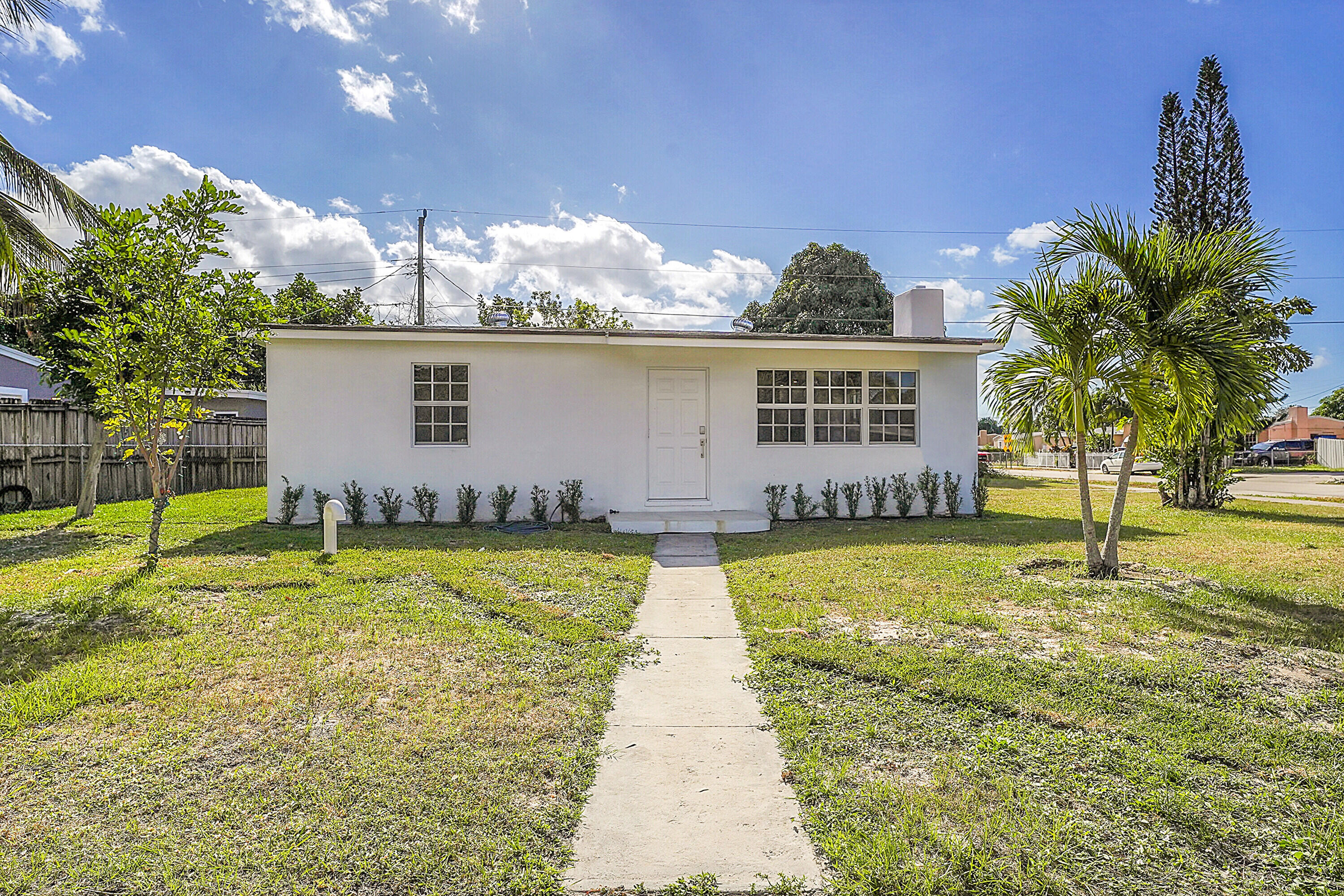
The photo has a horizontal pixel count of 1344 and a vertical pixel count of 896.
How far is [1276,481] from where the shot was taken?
20.1m

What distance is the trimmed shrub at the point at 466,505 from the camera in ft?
31.9

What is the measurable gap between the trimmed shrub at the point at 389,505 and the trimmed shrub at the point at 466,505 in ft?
2.87

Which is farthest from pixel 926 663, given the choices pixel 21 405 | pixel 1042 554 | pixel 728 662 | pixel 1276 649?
pixel 21 405

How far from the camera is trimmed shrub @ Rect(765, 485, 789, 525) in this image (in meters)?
10.4

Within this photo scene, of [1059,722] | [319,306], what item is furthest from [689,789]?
[319,306]

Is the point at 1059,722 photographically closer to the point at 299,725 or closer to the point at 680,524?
the point at 299,725

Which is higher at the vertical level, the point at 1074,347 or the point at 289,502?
the point at 1074,347

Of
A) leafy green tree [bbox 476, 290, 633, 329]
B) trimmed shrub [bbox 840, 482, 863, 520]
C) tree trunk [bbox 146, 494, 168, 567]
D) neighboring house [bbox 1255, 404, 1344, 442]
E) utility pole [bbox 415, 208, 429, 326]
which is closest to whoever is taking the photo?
tree trunk [bbox 146, 494, 168, 567]

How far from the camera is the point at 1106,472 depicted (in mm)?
25266

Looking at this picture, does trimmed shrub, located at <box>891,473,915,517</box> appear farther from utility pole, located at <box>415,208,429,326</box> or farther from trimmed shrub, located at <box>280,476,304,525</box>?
utility pole, located at <box>415,208,429,326</box>

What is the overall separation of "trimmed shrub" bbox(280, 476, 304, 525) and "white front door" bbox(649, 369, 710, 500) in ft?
17.4

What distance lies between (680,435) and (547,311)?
18.7 meters

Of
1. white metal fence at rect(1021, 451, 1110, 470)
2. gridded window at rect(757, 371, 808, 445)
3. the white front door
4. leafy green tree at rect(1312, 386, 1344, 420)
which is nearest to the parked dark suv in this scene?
white metal fence at rect(1021, 451, 1110, 470)

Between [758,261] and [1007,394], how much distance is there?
2372 centimetres
